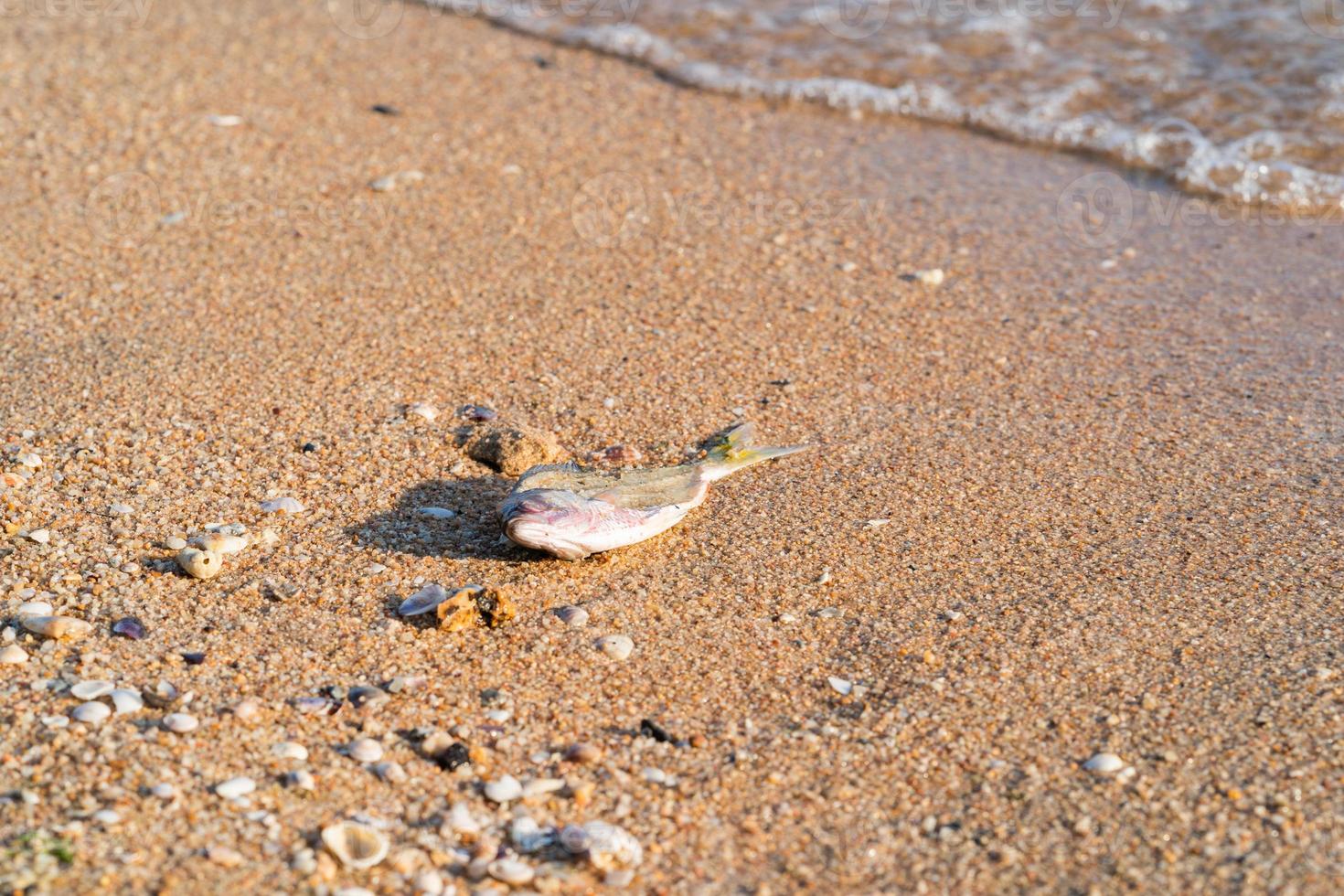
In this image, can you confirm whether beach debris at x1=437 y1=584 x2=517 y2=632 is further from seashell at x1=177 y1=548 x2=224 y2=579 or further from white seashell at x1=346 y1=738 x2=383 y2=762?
seashell at x1=177 y1=548 x2=224 y2=579

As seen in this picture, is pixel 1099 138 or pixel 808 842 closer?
pixel 808 842

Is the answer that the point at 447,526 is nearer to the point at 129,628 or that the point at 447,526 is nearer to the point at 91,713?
the point at 129,628

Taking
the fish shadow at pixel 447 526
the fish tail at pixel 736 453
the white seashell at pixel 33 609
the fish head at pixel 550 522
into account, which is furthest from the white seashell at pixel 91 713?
the fish tail at pixel 736 453

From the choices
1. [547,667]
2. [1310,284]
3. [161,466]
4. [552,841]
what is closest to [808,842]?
[552,841]

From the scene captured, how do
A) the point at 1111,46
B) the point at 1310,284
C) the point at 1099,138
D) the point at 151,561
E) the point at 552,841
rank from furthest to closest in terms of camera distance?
the point at 1111,46
the point at 1099,138
the point at 1310,284
the point at 151,561
the point at 552,841

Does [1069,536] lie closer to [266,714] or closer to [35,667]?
[266,714]

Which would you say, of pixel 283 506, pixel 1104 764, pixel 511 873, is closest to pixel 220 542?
pixel 283 506

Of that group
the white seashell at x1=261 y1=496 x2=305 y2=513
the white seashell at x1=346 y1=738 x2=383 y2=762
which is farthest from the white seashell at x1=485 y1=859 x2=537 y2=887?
the white seashell at x1=261 y1=496 x2=305 y2=513
